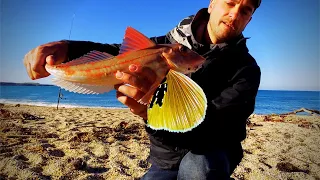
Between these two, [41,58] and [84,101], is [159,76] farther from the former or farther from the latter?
[84,101]

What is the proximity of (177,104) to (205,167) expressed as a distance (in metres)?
0.79

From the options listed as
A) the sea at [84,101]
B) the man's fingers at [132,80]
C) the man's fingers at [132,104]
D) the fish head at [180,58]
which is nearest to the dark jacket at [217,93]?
the man's fingers at [132,104]

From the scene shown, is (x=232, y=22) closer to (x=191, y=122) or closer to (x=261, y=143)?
(x=191, y=122)

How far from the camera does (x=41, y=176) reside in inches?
132

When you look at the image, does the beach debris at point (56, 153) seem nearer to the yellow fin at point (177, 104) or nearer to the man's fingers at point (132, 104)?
Result: the man's fingers at point (132, 104)

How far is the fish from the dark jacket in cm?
45

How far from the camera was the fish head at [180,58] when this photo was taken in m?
1.51

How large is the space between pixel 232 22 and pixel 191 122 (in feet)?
3.91

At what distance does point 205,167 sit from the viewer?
6.78ft

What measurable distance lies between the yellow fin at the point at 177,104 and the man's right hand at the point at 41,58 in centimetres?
82

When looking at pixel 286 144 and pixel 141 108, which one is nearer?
pixel 141 108

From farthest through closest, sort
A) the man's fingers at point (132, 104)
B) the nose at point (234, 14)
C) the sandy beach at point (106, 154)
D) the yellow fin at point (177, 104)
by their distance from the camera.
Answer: the sandy beach at point (106, 154) < the nose at point (234, 14) < the man's fingers at point (132, 104) < the yellow fin at point (177, 104)

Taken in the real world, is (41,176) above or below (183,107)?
below


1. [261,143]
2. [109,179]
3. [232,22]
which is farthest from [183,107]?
[261,143]
